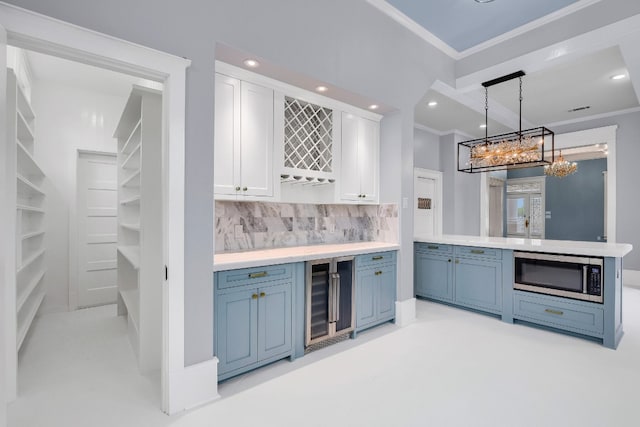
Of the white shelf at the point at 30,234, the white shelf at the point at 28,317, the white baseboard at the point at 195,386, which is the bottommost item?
the white baseboard at the point at 195,386

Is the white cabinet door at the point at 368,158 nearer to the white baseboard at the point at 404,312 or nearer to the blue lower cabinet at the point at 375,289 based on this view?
the blue lower cabinet at the point at 375,289

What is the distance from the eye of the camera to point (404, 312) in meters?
3.54

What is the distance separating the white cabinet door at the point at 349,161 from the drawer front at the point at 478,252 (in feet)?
4.95

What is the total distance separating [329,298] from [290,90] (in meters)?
1.92

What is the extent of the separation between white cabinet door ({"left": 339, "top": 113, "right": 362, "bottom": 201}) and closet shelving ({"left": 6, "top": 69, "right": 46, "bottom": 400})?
8.49 feet

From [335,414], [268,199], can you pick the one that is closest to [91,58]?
[268,199]

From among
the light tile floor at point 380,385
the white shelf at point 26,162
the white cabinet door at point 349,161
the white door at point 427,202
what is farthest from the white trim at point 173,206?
the white door at point 427,202

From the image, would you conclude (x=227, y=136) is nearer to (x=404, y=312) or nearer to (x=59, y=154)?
(x=404, y=312)

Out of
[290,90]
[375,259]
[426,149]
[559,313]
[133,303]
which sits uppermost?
[426,149]

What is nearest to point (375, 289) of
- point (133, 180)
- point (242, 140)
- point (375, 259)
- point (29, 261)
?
point (375, 259)

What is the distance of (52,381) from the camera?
2307 mm

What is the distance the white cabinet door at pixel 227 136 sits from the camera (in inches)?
97.1

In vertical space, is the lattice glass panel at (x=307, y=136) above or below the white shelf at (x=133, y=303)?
above

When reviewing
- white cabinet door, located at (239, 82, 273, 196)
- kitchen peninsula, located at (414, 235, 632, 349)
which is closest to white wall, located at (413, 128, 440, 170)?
kitchen peninsula, located at (414, 235, 632, 349)
